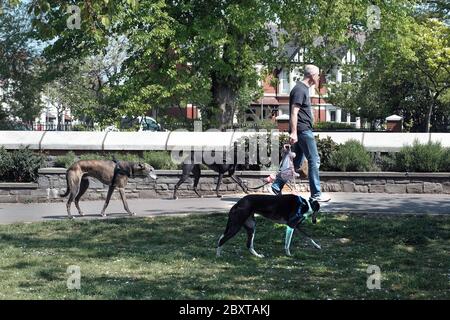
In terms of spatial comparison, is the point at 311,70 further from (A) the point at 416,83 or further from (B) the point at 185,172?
(A) the point at 416,83

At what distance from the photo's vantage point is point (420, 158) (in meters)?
Answer: 17.6

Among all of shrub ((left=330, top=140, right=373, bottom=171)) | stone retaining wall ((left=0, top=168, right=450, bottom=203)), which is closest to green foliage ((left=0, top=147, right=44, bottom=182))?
stone retaining wall ((left=0, top=168, right=450, bottom=203))

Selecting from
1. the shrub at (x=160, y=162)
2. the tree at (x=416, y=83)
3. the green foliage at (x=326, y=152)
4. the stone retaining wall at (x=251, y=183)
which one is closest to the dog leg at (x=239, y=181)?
the stone retaining wall at (x=251, y=183)

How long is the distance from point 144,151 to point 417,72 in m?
28.8

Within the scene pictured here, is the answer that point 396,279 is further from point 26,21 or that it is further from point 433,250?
point 26,21

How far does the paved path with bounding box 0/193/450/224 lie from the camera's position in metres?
13.7

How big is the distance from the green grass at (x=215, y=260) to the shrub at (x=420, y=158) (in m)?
5.43

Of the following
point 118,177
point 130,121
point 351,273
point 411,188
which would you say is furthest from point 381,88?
point 351,273

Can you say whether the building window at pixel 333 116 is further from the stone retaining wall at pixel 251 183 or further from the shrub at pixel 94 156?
the shrub at pixel 94 156

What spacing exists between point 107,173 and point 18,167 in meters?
4.37

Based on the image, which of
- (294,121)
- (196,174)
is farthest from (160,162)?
(294,121)

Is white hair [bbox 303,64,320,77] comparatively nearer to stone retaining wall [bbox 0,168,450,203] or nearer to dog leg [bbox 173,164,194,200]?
dog leg [bbox 173,164,194,200]

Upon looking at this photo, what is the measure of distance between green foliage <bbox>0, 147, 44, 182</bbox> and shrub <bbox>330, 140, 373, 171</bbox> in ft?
23.2
